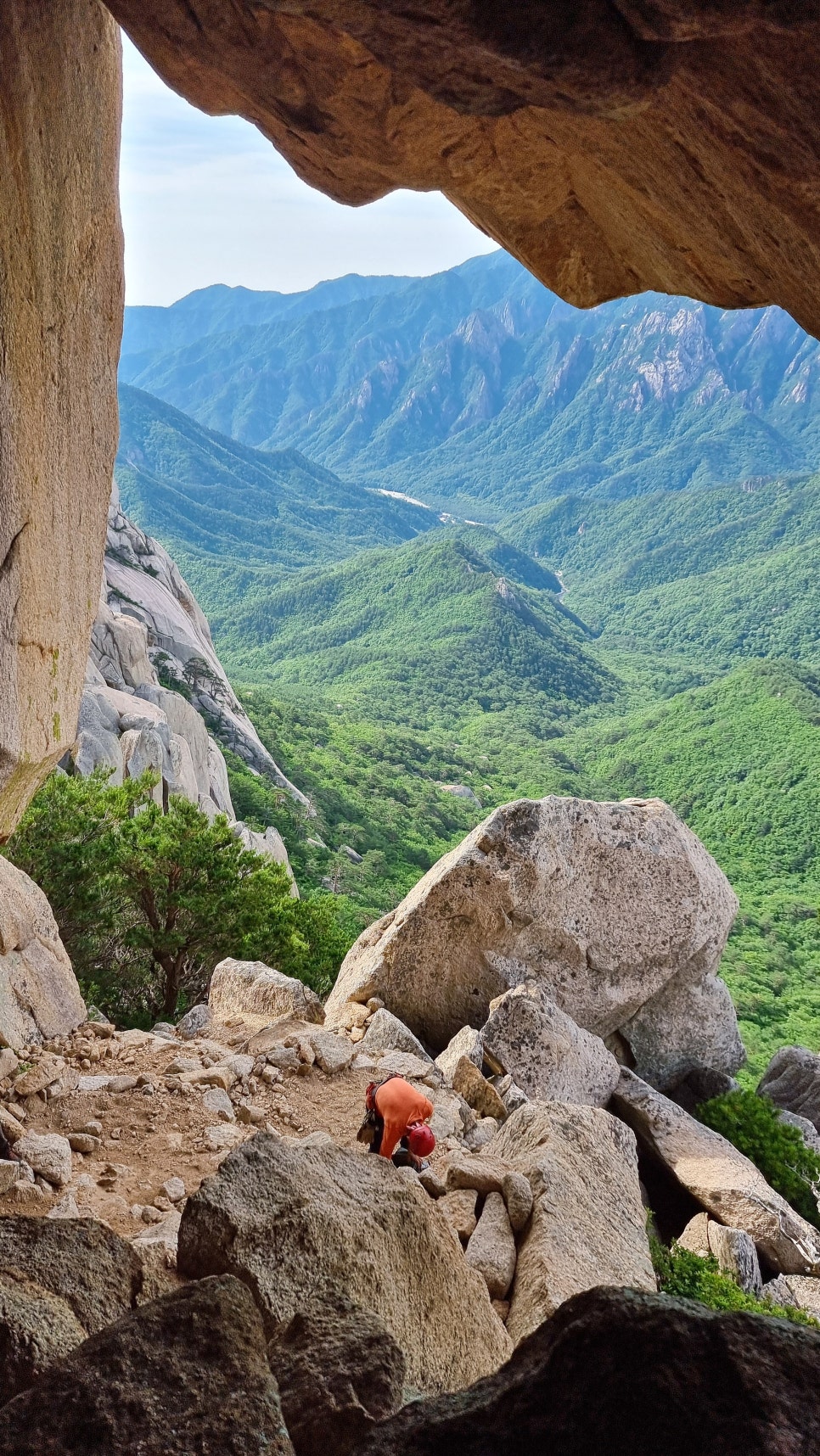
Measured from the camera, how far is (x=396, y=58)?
17.8ft

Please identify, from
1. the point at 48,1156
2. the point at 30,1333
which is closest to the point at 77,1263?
the point at 30,1333

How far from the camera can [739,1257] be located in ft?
38.3

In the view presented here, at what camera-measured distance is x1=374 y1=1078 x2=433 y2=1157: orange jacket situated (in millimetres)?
8914

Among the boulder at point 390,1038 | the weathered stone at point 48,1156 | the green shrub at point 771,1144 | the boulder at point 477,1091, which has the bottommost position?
the green shrub at point 771,1144

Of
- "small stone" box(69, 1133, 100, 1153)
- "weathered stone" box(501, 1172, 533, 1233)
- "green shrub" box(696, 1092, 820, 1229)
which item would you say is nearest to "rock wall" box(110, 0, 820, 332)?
"weathered stone" box(501, 1172, 533, 1233)

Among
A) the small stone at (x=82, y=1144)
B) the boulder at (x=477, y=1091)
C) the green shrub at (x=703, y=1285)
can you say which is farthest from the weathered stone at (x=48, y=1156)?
the green shrub at (x=703, y=1285)

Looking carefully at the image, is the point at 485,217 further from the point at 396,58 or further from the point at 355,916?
the point at 355,916

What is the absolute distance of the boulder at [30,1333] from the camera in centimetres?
404

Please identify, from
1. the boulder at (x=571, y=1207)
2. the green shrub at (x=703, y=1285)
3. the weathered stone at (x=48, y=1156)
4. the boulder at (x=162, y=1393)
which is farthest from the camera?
the green shrub at (x=703, y=1285)

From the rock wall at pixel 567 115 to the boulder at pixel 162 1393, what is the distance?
20.0 feet

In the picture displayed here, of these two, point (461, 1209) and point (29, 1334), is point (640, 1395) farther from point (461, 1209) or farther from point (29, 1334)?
point (461, 1209)

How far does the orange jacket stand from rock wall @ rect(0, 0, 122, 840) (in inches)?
164

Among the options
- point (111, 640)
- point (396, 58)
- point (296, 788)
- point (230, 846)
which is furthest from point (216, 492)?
point (396, 58)

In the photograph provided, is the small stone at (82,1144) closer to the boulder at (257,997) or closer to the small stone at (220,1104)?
the small stone at (220,1104)
